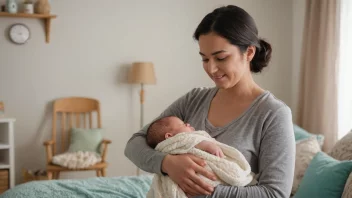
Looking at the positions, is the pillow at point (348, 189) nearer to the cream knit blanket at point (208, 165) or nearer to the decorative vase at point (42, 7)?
the cream knit blanket at point (208, 165)

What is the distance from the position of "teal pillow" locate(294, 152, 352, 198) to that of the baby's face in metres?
1.08

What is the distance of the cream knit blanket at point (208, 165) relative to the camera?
1360 mm

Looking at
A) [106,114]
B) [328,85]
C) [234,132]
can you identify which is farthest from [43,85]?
[234,132]

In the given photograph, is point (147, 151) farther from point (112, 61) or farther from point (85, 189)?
point (112, 61)

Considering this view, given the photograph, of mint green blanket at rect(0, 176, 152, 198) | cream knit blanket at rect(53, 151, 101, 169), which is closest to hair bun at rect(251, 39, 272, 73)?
mint green blanket at rect(0, 176, 152, 198)

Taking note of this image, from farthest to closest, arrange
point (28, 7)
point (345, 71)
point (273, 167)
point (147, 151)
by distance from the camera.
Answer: point (28, 7) → point (345, 71) → point (147, 151) → point (273, 167)

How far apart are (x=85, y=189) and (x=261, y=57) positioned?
5.00 ft

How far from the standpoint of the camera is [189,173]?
135cm

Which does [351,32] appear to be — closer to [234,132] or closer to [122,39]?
[122,39]

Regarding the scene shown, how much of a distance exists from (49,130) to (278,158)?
3.67 metres

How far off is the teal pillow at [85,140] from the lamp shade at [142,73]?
0.64 metres

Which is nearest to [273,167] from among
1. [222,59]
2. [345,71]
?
[222,59]

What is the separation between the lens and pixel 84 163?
4156 mm

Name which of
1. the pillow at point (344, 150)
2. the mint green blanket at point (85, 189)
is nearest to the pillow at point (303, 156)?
the pillow at point (344, 150)
